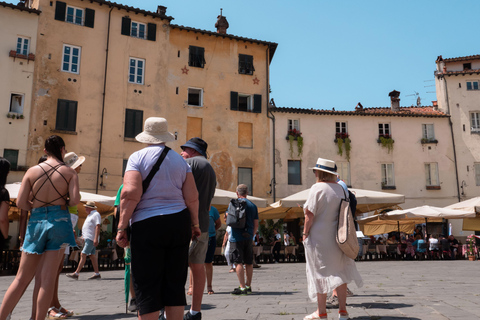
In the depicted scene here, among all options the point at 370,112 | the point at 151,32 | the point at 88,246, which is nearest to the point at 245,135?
the point at 151,32

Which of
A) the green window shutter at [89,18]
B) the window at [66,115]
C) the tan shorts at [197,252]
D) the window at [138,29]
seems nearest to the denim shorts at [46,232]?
the tan shorts at [197,252]

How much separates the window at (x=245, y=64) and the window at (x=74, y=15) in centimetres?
1050

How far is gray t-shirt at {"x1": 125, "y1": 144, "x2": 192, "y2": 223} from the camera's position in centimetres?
344

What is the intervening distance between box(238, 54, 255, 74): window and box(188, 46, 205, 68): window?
269 centimetres

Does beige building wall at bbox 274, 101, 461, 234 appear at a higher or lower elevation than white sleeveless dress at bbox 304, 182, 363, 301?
higher

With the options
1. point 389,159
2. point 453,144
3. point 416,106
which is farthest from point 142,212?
point 416,106

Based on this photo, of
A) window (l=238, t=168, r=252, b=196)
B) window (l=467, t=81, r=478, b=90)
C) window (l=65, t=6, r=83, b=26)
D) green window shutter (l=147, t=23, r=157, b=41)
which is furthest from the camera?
window (l=467, t=81, r=478, b=90)

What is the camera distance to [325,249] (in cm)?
482

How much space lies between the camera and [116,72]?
Result: 2725cm

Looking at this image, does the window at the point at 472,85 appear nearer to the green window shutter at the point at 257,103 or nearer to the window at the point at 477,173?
the window at the point at 477,173

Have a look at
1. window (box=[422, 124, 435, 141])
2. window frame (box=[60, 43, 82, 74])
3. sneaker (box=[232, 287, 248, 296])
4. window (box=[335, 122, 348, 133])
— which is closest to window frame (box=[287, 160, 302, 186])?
window (box=[335, 122, 348, 133])

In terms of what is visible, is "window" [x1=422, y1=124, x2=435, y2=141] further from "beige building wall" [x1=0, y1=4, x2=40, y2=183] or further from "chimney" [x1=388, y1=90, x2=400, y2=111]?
"beige building wall" [x1=0, y1=4, x2=40, y2=183]

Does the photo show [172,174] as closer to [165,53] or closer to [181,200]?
[181,200]

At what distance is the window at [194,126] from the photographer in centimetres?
2906
